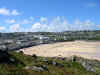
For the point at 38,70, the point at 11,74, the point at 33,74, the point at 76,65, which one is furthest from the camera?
the point at 76,65

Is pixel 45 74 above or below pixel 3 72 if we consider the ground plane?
below

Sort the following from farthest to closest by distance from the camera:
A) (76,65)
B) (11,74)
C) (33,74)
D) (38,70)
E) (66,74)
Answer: (76,65) < (66,74) < (38,70) < (33,74) < (11,74)

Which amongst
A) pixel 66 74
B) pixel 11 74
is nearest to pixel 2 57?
pixel 11 74

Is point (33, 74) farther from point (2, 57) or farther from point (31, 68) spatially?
point (2, 57)

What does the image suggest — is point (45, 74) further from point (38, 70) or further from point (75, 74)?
point (75, 74)

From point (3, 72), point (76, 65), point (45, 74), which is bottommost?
point (76, 65)

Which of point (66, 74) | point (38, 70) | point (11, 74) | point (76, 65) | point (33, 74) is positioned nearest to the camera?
point (11, 74)

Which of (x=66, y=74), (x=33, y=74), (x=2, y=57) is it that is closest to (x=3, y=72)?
(x=33, y=74)

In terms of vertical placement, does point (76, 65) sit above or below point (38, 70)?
below

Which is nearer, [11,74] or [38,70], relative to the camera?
[11,74]
